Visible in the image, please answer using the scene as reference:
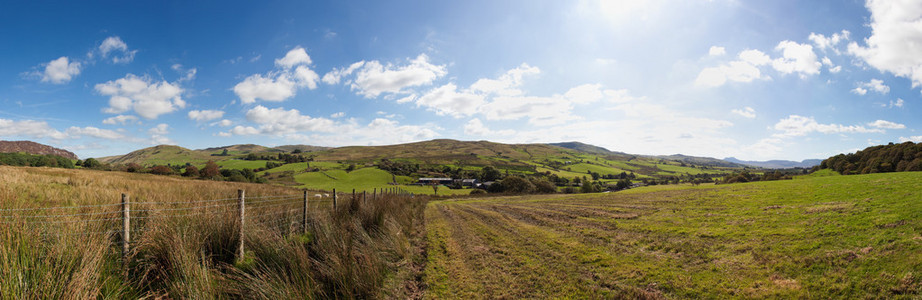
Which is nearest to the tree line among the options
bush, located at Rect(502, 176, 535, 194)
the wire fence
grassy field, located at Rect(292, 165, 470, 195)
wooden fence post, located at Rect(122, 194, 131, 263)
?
the wire fence

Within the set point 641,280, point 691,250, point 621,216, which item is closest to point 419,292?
point 641,280

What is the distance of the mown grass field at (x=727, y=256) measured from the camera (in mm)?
4625

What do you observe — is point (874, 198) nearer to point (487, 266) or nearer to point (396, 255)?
point (487, 266)

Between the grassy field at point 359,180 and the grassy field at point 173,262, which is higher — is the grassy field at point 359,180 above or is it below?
below

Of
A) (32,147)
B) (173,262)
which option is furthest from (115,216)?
(32,147)

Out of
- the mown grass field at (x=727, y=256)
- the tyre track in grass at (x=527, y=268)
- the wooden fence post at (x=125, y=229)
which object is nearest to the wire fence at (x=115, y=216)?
the wooden fence post at (x=125, y=229)

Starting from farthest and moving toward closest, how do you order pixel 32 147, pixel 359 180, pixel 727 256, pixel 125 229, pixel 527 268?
1. pixel 32 147
2. pixel 359 180
3. pixel 527 268
4. pixel 727 256
5. pixel 125 229

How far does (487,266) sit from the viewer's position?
7.06 m

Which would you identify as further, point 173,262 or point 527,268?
point 527,268

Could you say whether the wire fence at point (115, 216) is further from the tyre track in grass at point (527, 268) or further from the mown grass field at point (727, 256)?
the mown grass field at point (727, 256)

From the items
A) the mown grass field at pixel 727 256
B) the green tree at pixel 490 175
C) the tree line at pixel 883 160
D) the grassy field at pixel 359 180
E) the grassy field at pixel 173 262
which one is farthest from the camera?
the green tree at pixel 490 175

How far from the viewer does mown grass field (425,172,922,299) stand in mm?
4625

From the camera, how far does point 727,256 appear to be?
630cm

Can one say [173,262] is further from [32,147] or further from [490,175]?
[32,147]
